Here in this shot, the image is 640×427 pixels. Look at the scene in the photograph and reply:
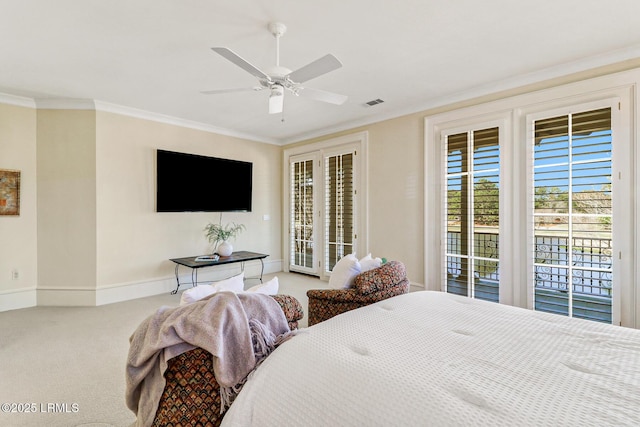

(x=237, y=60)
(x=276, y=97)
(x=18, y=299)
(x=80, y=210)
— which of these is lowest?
(x=18, y=299)

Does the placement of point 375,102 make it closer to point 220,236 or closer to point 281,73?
point 281,73

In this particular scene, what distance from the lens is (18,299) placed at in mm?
3957

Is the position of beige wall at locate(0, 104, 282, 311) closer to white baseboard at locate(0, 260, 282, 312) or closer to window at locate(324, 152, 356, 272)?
white baseboard at locate(0, 260, 282, 312)

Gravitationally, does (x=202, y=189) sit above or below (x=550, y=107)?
below

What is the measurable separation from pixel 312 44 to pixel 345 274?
202 centimetres

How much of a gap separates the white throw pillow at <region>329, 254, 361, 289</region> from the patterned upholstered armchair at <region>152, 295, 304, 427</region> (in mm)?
1495

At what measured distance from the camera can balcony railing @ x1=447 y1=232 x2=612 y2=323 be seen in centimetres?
295

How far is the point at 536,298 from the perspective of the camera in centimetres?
332

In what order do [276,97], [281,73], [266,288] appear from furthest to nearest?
[276,97] < [281,73] < [266,288]

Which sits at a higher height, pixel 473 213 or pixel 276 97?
pixel 276 97

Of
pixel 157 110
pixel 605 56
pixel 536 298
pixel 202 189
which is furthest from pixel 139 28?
pixel 536 298

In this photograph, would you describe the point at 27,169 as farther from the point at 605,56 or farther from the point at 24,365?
the point at 605,56

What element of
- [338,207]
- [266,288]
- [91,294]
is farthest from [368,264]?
[91,294]

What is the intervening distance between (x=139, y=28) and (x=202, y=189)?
111 inches
